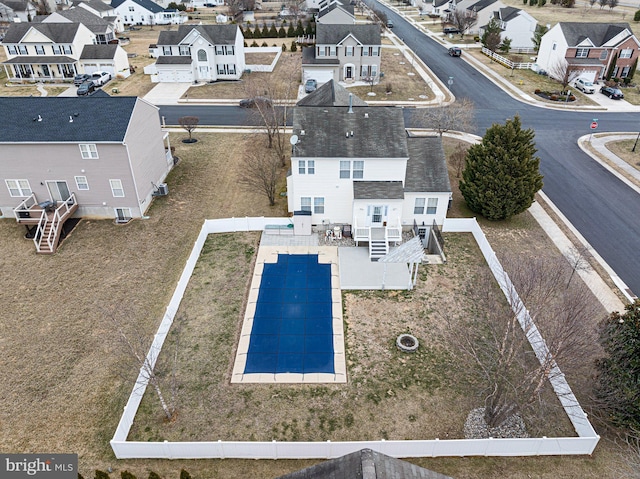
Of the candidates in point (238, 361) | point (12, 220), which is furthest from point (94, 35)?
point (238, 361)

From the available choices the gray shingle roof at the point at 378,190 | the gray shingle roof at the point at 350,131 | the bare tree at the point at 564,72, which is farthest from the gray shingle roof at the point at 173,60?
the bare tree at the point at 564,72

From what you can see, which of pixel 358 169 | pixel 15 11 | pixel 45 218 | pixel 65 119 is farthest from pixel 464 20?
pixel 15 11

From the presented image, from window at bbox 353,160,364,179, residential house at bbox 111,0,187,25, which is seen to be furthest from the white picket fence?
residential house at bbox 111,0,187,25

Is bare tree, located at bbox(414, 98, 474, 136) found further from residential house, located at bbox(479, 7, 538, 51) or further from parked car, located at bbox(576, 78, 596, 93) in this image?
residential house, located at bbox(479, 7, 538, 51)

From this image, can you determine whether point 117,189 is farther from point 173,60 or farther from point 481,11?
point 481,11

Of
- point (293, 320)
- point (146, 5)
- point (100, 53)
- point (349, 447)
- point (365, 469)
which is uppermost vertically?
point (146, 5)

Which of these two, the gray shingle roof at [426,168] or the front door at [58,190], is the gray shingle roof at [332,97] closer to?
the gray shingle roof at [426,168]
